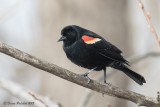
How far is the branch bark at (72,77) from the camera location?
2621 mm

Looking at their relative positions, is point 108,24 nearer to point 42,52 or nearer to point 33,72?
point 42,52

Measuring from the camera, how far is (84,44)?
11.5 ft

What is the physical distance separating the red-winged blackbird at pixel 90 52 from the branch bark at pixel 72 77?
491mm

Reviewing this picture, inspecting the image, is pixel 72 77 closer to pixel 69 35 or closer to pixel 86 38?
pixel 86 38

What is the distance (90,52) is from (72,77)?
768mm

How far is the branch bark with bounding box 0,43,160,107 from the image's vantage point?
262 centimetres

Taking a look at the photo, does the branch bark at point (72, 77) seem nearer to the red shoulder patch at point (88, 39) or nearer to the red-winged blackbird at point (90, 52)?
the red-winged blackbird at point (90, 52)

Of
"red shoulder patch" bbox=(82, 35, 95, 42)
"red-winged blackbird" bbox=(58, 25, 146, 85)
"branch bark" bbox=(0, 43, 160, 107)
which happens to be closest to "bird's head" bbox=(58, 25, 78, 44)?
"red-winged blackbird" bbox=(58, 25, 146, 85)

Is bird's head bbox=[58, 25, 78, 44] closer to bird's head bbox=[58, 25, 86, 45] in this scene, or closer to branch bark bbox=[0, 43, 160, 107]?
bird's head bbox=[58, 25, 86, 45]

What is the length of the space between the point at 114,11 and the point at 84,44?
76.8 inches

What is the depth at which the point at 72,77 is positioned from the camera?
278 centimetres

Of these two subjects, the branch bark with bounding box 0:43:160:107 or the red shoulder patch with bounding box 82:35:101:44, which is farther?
the red shoulder patch with bounding box 82:35:101:44

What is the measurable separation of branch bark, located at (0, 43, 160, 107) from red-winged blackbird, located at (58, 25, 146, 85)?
0.49 metres

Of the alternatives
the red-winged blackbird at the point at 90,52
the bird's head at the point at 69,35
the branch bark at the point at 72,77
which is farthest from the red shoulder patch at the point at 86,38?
the branch bark at the point at 72,77
